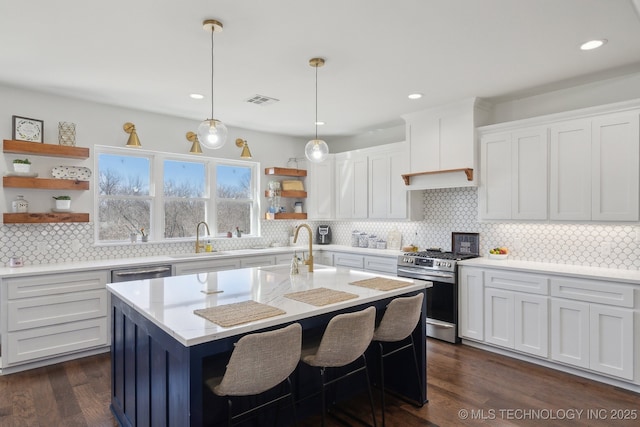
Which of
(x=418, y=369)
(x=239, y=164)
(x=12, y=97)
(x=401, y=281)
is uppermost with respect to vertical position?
(x=12, y=97)

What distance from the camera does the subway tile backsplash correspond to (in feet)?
11.6

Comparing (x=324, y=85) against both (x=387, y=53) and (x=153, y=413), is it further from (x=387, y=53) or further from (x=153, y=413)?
(x=153, y=413)

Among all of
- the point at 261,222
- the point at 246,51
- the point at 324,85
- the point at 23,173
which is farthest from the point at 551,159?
the point at 23,173

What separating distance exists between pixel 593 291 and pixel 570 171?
1.11 metres

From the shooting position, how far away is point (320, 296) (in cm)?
239

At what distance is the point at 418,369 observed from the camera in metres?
2.79

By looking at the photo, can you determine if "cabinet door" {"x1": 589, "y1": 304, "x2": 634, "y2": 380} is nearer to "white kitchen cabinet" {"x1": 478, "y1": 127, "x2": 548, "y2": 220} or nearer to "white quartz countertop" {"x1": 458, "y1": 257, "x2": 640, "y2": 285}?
"white quartz countertop" {"x1": 458, "y1": 257, "x2": 640, "y2": 285}

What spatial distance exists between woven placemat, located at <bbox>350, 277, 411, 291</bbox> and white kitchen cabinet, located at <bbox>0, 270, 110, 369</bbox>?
268cm

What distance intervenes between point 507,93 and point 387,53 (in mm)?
1734

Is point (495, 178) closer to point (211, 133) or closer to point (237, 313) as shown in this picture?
point (211, 133)

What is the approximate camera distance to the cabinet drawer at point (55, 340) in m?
3.37

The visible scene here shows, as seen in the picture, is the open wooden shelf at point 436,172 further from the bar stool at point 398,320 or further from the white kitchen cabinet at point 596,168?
the bar stool at point 398,320

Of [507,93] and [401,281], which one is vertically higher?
[507,93]

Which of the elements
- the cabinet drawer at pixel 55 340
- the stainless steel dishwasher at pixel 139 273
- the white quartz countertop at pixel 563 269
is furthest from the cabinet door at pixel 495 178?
the cabinet drawer at pixel 55 340
